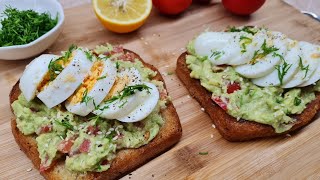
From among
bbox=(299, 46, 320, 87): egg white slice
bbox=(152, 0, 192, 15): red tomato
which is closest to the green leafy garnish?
bbox=(152, 0, 192, 15): red tomato

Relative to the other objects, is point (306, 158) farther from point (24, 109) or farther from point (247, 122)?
point (24, 109)

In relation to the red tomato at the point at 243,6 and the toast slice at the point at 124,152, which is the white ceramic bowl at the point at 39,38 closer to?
the toast slice at the point at 124,152

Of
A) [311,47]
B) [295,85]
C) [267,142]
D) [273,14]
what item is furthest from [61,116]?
[273,14]

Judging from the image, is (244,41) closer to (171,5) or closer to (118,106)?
(171,5)

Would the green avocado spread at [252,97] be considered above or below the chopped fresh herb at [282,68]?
below

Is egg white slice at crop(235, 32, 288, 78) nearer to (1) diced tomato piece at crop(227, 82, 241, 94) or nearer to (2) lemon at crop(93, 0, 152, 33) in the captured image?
(1) diced tomato piece at crop(227, 82, 241, 94)

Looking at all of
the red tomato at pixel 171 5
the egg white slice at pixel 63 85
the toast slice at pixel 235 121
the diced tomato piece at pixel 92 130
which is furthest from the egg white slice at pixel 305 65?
the egg white slice at pixel 63 85

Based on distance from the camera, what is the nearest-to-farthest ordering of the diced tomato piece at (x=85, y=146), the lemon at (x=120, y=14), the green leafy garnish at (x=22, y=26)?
the diced tomato piece at (x=85, y=146), the green leafy garnish at (x=22, y=26), the lemon at (x=120, y=14)
